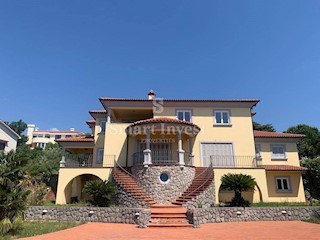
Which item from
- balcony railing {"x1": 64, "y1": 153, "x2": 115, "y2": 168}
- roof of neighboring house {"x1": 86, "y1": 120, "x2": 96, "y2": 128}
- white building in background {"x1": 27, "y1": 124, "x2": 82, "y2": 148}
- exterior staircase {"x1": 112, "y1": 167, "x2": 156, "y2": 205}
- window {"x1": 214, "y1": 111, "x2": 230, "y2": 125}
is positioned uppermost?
white building in background {"x1": 27, "y1": 124, "x2": 82, "y2": 148}

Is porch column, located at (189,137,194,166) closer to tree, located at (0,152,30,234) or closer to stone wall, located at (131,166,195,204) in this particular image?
stone wall, located at (131,166,195,204)

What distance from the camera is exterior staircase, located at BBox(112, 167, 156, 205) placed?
49.6ft

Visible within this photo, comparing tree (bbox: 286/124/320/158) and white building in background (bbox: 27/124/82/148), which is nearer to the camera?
tree (bbox: 286/124/320/158)

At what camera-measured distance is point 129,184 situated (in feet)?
53.6

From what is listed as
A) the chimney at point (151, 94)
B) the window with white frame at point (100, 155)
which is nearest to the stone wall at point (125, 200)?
the window with white frame at point (100, 155)

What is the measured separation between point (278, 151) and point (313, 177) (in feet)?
14.4

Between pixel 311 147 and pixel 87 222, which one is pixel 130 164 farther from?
pixel 311 147

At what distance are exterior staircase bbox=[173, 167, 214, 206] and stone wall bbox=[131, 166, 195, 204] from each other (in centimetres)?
58

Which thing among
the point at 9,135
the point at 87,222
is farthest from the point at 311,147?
the point at 9,135

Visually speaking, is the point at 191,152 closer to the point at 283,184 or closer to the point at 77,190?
the point at 283,184

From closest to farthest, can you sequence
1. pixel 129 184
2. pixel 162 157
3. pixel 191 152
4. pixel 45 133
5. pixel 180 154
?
1. pixel 129 184
2. pixel 180 154
3. pixel 191 152
4. pixel 162 157
5. pixel 45 133

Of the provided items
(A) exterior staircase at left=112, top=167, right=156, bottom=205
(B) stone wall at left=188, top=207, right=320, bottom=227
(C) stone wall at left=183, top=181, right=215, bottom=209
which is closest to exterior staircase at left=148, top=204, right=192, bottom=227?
(C) stone wall at left=183, top=181, right=215, bottom=209

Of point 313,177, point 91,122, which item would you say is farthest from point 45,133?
point 313,177

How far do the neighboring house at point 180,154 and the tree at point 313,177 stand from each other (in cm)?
185
